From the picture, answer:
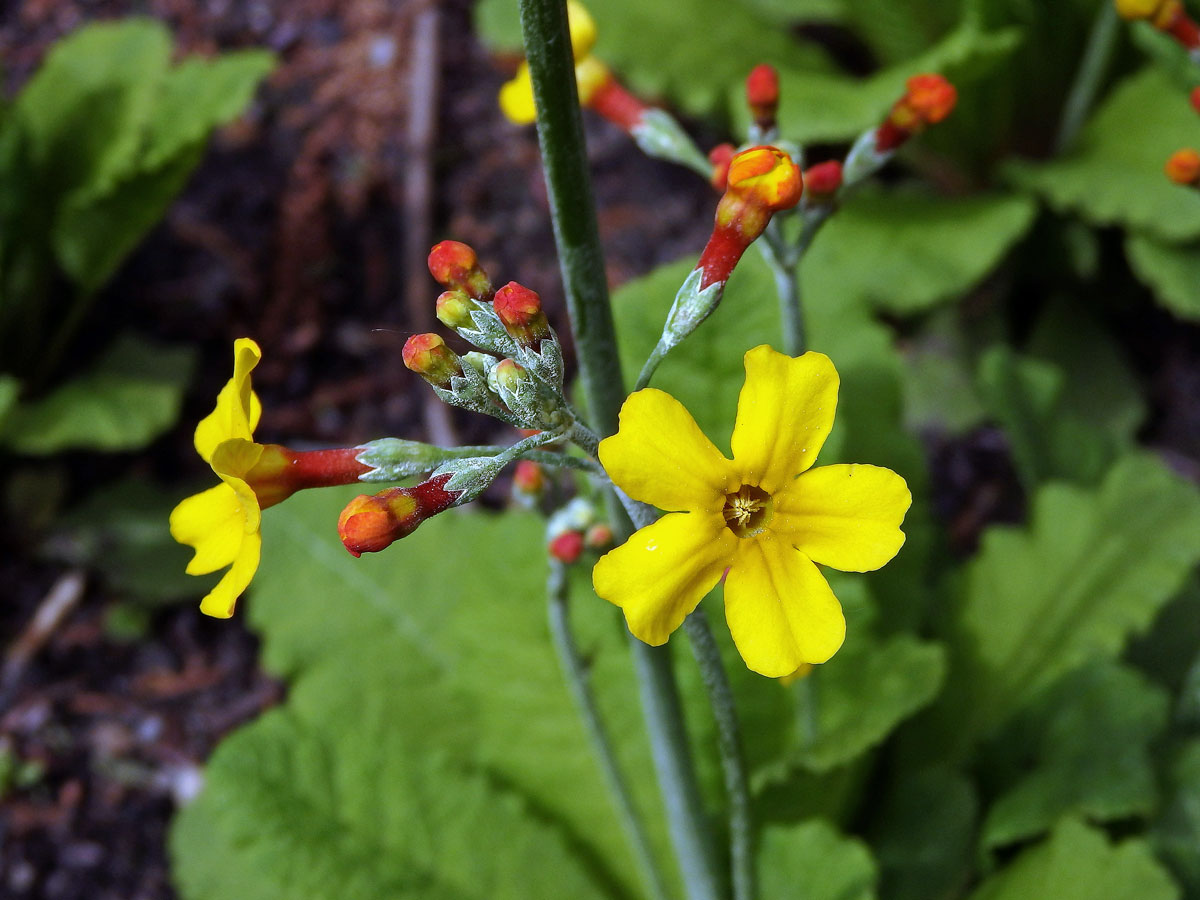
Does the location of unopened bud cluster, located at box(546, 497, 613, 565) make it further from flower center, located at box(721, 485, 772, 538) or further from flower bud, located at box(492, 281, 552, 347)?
flower bud, located at box(492, 281, 552, 347)

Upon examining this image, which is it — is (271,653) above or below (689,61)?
below

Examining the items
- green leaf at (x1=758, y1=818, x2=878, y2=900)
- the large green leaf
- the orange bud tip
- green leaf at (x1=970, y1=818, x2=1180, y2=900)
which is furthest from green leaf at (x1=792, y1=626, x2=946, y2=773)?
the large green leaf

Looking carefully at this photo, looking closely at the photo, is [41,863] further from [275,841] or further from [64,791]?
[275,841]

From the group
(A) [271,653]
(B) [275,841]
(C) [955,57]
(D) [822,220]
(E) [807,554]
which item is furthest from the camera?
(C) [955,57]

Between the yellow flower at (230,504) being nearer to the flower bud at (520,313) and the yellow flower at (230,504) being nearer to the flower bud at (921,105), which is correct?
the flower bud at (520,313)

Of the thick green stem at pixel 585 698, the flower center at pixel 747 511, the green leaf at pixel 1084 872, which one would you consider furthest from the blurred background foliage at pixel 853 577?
the flower center at pixel 747 511

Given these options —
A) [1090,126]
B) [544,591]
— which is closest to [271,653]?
[544,591]

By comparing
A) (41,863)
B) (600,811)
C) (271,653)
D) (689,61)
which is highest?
(689,61)
